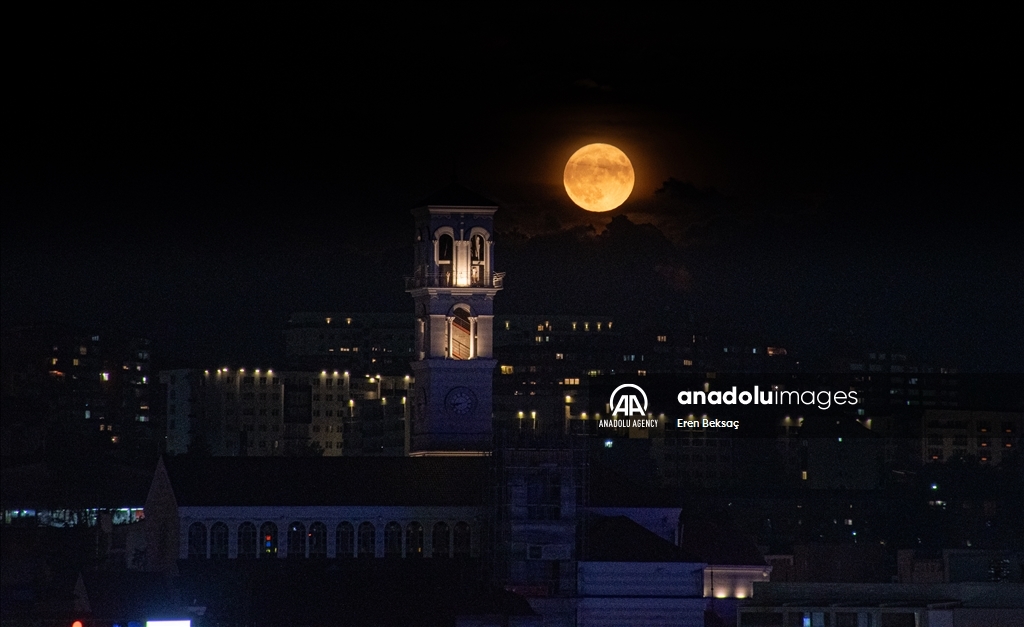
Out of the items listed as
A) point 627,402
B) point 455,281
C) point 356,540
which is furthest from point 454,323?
point 627,402

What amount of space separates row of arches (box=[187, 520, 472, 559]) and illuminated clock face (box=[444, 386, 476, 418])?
9.48 meters

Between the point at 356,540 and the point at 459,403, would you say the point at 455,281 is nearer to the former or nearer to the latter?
the point at 459,403

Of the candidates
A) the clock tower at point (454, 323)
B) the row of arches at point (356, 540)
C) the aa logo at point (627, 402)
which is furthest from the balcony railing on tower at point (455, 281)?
the aa logo at point (627, 402)

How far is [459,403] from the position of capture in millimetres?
113938

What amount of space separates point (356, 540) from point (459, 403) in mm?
10833

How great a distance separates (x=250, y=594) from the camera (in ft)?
321

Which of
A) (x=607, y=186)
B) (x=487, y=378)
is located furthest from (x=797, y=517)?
(x=487, y=378)

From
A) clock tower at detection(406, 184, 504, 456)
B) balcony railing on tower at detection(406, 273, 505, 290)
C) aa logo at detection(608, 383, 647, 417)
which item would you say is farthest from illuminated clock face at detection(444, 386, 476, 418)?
aa logo at detection(608, 383, 647, 417)

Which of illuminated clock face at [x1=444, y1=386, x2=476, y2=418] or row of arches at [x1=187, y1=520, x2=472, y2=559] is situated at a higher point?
illuminated clock face at [x1=444, y1=386, x2=476, y2=418]

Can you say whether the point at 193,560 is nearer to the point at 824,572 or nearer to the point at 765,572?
the point at 765,572

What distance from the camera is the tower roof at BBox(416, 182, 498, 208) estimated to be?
378 ft

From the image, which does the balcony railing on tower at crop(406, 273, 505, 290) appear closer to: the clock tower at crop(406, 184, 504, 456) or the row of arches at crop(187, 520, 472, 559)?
the clock tower at crop(406, 184, 504, 456)

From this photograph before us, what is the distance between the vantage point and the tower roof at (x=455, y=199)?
115125 mm

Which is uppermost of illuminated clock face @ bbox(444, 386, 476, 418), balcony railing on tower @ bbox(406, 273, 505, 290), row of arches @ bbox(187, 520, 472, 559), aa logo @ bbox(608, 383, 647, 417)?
balcony railing on tower @ bbox(406, 273, 505, 290)
